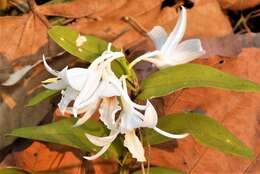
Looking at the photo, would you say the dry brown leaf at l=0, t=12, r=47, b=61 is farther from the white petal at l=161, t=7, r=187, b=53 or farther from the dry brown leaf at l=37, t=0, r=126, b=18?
the white petal at l=161, t=7, r=187, b=53

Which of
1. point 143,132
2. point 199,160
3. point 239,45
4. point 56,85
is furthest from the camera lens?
point 239,45

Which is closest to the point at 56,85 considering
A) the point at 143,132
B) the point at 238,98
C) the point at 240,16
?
the point at 143,132

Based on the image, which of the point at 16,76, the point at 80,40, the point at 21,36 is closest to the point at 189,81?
the point at 80,40

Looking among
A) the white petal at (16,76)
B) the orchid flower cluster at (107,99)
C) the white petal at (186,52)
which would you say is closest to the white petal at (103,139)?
the orchid flower cluster at (107,99)

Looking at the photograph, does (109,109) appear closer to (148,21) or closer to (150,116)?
(150,116)

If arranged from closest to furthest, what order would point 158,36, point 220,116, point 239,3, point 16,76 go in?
point 158,36
point 220,116
point 16,76
point 239,3

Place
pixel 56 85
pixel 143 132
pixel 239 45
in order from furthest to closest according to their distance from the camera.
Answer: pixel 239 45
pixel 143 132
pixel 56 85

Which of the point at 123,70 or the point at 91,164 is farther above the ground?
the point at 123,70

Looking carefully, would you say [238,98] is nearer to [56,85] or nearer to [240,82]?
[240,82]
